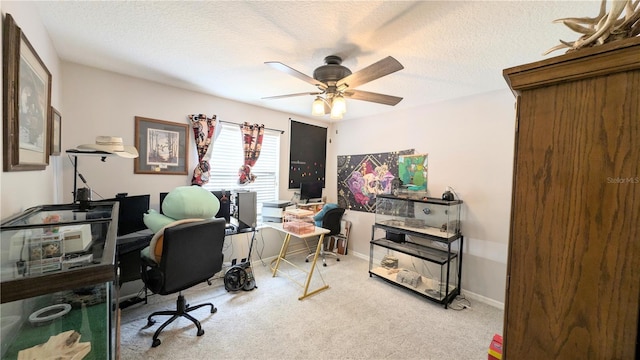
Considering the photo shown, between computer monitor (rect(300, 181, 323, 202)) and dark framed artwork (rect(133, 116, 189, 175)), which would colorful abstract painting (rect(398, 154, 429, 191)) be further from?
dark framed artwork (rect(133, 116, 189, 175))

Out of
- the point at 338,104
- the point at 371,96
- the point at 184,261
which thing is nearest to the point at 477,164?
the point at 371,96

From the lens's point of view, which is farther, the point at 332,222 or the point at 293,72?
the point at 332,222

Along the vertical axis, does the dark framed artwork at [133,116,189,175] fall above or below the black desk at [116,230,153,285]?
above

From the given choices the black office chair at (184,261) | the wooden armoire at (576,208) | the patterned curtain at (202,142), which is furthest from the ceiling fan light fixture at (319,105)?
the patterned curtain at (202,142)

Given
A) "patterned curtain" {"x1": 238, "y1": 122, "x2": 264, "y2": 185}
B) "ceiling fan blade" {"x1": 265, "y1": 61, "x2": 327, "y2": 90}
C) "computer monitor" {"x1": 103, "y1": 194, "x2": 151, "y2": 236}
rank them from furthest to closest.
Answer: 1. "patterned curtain" {"x1": 238, "y1": 122, "x2": 264, "y2": 185}
2. "computer monitor" {"x1": 103, "y1": 194, "x2": 151, "y2": 236}
3. "ceiling fan blade" {"x1": 265, "y1": 61, "x2": 327, "y2": 90}

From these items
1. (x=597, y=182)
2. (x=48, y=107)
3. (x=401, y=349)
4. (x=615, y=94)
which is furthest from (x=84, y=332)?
(x=401, y=349)

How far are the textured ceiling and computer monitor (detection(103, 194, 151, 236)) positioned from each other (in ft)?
4.35

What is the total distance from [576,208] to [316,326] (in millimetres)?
2250

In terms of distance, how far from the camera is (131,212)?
2418mm

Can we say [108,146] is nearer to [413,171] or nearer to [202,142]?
[202,142]

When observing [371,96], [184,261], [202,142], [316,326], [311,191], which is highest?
[371,96]

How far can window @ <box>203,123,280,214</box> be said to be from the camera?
11.0 feet

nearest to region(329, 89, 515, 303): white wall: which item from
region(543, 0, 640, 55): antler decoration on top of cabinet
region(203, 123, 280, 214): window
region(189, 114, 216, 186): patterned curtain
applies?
region(203, 123, 280, 214): window

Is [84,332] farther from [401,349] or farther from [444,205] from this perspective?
[444,205]
